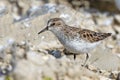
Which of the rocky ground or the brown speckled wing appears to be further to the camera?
the brown speckled wing

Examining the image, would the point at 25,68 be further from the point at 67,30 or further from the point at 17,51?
the point at 67,30

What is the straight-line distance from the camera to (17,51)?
6.08 metres

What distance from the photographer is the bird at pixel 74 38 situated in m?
8.00

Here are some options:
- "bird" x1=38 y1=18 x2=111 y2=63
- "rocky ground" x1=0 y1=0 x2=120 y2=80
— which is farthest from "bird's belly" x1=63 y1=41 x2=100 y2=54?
"rocky ground" x1=0 y1=0 x2=120 y2=80

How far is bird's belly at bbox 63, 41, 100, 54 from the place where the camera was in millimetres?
7949

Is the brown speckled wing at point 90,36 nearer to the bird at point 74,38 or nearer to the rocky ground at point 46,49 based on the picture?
the bird at point 74,38

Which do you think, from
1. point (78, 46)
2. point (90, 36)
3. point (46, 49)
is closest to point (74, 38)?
point (78, 46)

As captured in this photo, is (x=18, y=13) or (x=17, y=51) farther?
(x=18, y=13)

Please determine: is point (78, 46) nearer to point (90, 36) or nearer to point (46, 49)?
point (90, 36)

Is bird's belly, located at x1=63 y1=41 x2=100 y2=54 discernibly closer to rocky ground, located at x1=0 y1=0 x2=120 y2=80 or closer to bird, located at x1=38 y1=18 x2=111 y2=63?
bird, located at x1=38 y1=18 x2=111 y2=63

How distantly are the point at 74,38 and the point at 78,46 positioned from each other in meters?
0.15

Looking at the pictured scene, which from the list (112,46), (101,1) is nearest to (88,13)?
(101,1)

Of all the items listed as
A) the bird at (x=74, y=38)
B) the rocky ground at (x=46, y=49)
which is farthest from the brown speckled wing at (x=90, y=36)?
the rocky ground at (x=46, y=49)

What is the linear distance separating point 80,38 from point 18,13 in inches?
204
